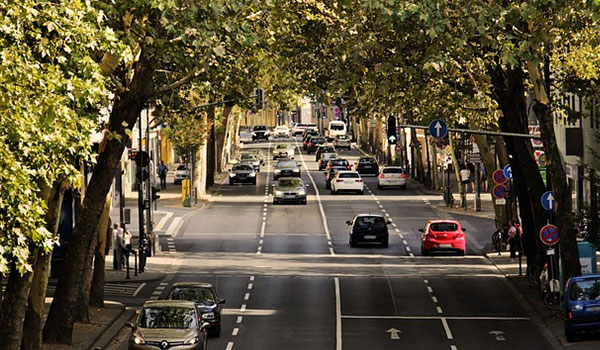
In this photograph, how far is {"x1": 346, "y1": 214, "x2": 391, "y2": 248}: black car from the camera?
5691cm

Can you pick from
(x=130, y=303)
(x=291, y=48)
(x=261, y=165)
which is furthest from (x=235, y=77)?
(x=261, y=165)

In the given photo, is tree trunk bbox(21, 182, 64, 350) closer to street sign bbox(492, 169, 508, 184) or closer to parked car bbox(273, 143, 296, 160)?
street sign bbox(492, 169, 508, 184)

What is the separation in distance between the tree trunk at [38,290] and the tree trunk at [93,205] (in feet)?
5.83

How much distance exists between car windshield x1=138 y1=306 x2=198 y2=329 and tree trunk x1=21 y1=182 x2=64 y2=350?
7.18 feet

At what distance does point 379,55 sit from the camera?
110ft

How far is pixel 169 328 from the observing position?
29.7 m

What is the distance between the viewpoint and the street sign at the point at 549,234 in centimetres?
3775

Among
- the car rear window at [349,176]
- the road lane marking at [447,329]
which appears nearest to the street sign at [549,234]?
the road lane marking at [447,329]

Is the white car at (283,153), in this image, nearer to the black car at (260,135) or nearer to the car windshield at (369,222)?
the black car at (260,135)

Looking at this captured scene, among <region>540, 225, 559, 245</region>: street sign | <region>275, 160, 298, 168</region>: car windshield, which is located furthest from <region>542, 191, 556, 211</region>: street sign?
<region>275, 160, 298, 168</region>: car windshield

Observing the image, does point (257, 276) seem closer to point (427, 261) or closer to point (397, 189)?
point (427, 261)

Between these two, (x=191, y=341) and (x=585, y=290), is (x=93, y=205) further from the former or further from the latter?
(x=585, y=290)

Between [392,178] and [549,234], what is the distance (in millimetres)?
48280

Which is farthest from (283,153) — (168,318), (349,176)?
(168,318)
